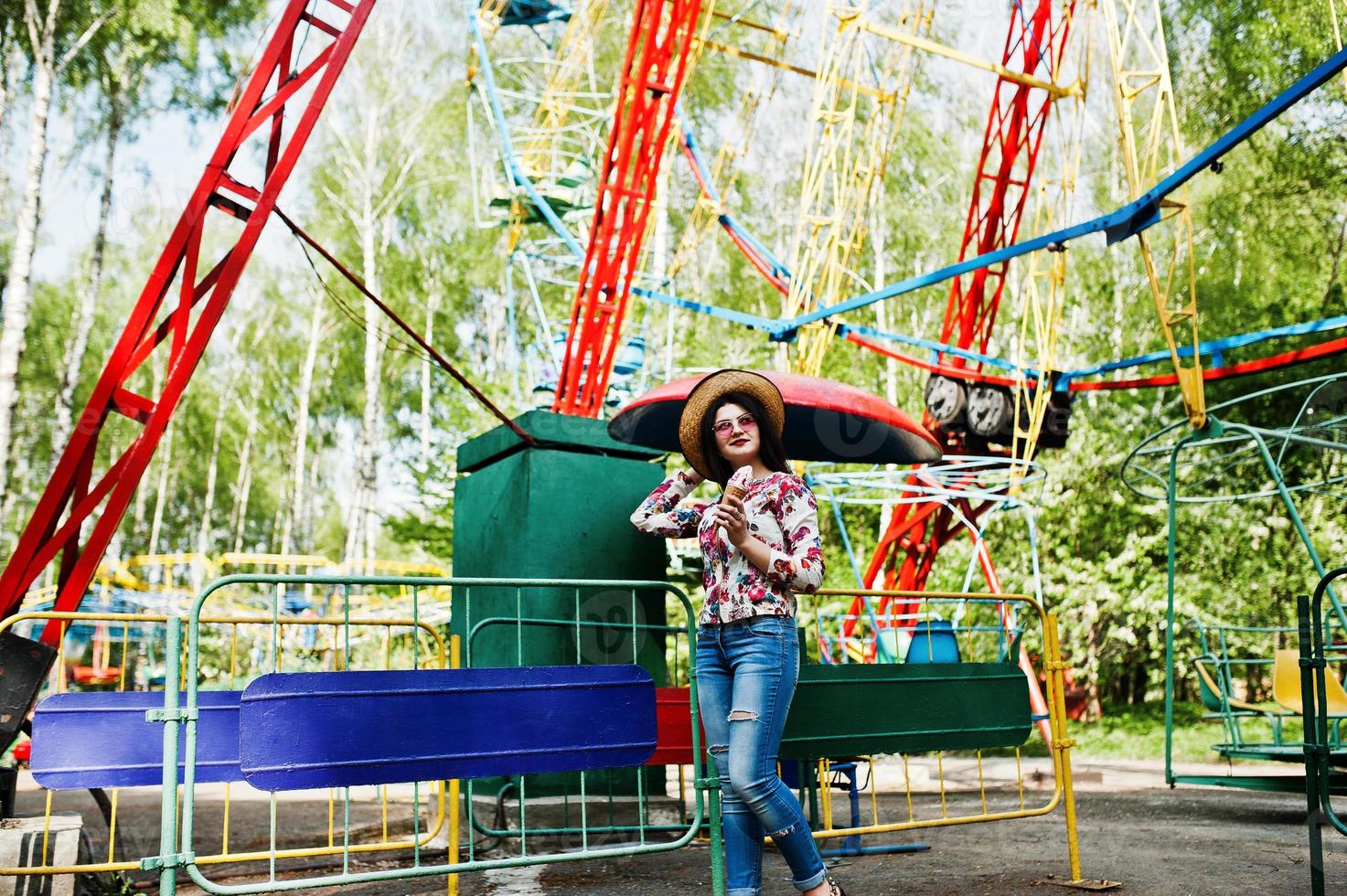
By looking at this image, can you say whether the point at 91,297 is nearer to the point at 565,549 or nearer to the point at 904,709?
the point at 565,549

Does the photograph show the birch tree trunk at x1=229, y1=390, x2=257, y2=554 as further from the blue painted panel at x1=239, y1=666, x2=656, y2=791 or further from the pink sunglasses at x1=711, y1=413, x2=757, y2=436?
the pink sunglasses at x1=711, y1=413, x2=757, y2=436

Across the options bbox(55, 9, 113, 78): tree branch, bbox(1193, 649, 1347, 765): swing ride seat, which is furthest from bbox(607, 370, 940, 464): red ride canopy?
bbox(55, 9, 113, 78): tree branch

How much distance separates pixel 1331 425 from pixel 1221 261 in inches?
645

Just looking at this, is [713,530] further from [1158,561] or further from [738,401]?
[1158,561]

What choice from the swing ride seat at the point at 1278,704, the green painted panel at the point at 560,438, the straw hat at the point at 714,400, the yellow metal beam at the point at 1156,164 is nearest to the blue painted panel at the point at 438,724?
the straw hat at the point at 714,400

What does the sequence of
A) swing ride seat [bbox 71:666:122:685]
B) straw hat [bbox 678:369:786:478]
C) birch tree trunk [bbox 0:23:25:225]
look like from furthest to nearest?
swing ride seat [bbox 71:666:122:685] < birch tree trunk [bbox 0:23:25:225] < straw hat [bbox 678:369:786:478]

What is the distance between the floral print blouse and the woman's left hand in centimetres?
10

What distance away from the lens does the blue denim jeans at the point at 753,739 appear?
3523 mm

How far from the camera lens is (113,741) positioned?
14.9 ft

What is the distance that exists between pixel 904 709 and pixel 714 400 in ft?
5.28

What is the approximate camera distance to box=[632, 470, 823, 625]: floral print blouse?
3.61m

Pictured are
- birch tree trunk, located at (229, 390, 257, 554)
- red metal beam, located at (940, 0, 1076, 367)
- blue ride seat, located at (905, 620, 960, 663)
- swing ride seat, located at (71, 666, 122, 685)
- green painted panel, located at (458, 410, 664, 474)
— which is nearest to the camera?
green painted panel, located at (458, 410, 664, 474)

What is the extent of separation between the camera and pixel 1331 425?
675 centimetres

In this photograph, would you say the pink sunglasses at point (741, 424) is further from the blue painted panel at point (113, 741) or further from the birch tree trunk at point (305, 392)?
the birch tree trunk at point (305, 392)
